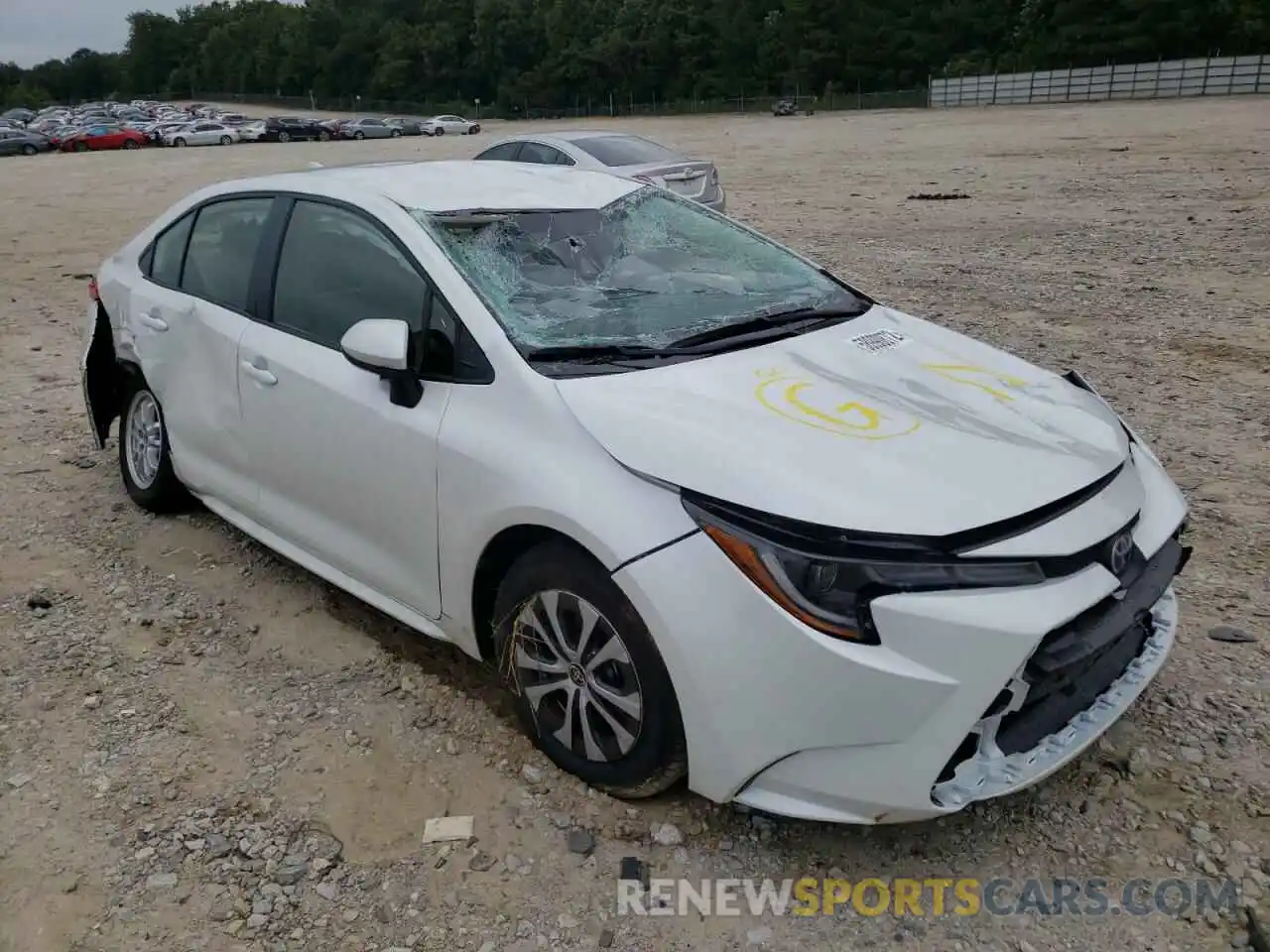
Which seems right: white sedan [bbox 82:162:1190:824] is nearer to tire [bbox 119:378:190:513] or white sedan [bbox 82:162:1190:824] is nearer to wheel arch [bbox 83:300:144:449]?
tire [bbox 119:378:190:513]

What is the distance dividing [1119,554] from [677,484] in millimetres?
1106

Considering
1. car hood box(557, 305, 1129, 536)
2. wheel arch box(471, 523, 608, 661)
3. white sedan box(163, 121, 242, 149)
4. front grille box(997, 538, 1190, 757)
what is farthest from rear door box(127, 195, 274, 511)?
white sedan box(163, 121, 242, 149)

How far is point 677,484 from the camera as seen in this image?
2.50 meters

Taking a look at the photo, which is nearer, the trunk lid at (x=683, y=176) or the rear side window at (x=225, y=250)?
the rear side window at (x=225, y=250)

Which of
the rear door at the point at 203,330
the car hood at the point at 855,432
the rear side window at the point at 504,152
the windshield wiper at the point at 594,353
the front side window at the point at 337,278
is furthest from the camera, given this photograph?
the rear side window at the point at 504,152

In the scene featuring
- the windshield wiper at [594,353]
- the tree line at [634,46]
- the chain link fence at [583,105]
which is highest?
the tree line at [634,46]

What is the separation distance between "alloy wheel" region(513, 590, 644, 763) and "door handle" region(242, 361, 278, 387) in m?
1.38

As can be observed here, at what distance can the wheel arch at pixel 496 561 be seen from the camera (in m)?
2.73

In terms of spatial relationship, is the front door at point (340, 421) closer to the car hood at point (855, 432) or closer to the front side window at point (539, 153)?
the car hood at point (855, 432)

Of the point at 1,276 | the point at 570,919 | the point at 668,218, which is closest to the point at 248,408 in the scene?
the point at 668,218

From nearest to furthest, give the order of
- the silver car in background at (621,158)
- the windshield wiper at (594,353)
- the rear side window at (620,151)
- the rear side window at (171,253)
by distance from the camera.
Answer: the windshield wiper at (594,353) → the rear side window at (171,253) → the silver car in background at (621,158) → the rear side window at (620,151)

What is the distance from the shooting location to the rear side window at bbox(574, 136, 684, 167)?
12.7 metres

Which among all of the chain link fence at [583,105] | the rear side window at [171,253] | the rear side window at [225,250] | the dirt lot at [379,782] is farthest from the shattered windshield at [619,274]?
the chain link fence at [583,105]

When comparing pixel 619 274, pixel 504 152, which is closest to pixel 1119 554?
pixel 619 274
